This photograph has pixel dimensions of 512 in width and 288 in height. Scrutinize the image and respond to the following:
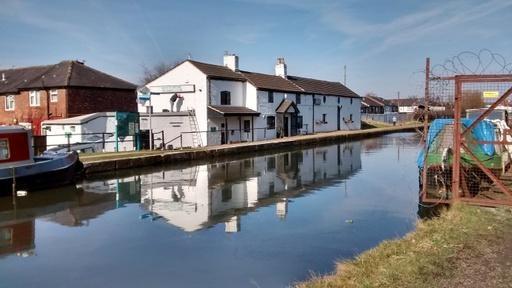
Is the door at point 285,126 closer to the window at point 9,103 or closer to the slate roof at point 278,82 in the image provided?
the slate roof at point 278,82

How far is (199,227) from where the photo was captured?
36.6 feet

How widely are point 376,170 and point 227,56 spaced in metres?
21.9

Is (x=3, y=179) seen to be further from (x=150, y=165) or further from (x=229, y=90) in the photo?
(x=229, y=90)

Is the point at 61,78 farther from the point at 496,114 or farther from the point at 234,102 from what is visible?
the point at 496,114

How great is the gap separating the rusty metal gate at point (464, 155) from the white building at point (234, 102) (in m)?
20.7

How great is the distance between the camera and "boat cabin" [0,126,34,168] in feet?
51.7

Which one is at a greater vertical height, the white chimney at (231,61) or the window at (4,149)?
the white chimney at (231,61)

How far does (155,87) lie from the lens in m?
35.6

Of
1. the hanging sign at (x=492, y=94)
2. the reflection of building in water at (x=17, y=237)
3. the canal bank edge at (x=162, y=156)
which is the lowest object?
the reflection of building in water at (x=17, y=237)

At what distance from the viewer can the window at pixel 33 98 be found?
3716cm

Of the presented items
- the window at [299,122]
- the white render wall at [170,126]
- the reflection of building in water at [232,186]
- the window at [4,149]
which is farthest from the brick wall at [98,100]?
the window at [4,149]

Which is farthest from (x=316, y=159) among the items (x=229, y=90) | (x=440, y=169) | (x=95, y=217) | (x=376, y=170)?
(x=95, y=217)

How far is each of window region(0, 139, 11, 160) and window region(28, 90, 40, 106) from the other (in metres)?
23.0

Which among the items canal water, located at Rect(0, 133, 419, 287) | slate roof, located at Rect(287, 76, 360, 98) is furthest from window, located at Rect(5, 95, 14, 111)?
slate roof, located at Rect(287, 76, 360, 98)
